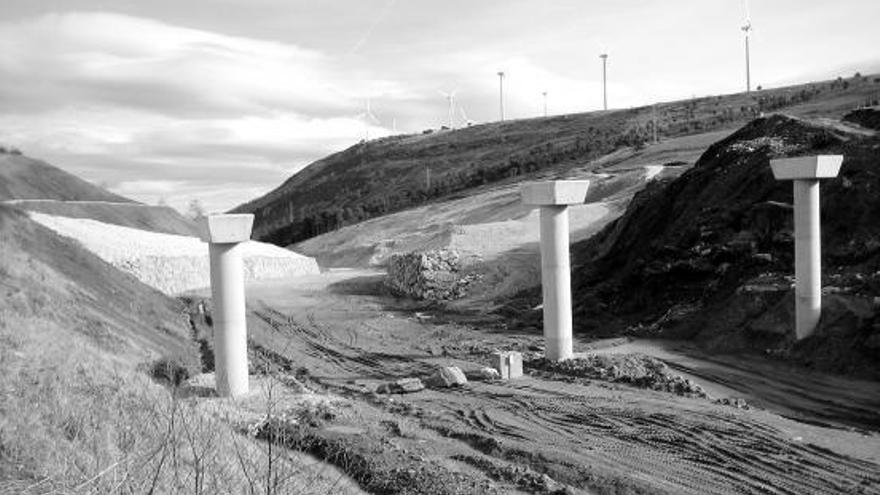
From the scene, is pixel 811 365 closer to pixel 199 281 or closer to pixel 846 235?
pixel 846 235

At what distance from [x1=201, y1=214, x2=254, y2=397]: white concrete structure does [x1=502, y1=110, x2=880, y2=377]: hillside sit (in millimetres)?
13792

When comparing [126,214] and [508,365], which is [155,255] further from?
[508,365]

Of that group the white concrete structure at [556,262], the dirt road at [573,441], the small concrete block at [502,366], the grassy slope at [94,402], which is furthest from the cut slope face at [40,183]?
the small concrete block at [502,366]

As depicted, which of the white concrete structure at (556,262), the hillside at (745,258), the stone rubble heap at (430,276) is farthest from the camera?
the stone rubble heap at (430,276)

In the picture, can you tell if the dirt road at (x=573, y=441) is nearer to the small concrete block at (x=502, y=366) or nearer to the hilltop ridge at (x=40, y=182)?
the small concrete block at (x=502, y=366)

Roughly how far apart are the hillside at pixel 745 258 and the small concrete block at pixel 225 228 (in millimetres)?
14114

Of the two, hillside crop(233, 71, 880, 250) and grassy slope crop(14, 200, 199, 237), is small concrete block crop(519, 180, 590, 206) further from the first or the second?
hillside crop(233, 71, 880, 250)

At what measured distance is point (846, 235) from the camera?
28.1 meters

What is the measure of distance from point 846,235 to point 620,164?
51036mm

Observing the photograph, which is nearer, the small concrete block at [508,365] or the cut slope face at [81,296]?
the cut slope face at [81,296]

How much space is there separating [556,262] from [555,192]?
1.92m

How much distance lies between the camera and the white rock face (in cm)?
4700

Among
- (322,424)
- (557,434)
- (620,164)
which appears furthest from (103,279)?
(620,164)

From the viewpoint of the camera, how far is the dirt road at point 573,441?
43.2ft
